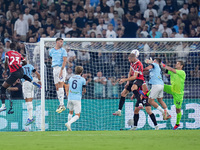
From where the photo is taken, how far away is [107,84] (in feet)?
48.5

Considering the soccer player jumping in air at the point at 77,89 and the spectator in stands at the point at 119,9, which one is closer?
the soccer player jumping in air at the point at 77,89

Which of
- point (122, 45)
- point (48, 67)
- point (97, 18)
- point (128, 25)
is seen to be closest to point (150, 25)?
point (128, 25)

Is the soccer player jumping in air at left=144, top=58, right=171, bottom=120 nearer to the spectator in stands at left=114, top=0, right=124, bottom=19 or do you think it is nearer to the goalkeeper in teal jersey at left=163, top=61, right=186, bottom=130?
the goalkeeper in teal jersey at left=163, top=61, right=186, bottom=130

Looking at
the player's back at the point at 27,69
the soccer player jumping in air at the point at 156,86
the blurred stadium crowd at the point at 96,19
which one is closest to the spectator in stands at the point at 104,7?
the blurred stadium crowd at the point at 96,19

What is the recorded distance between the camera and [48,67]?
15.4 meters

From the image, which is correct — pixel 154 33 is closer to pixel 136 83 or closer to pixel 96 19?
pixel 96 19

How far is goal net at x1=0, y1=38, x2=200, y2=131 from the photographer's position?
14.7 metres

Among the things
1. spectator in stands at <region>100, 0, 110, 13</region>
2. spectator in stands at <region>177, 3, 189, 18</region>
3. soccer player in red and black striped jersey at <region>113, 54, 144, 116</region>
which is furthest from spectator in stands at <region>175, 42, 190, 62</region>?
spectator in stands at <region>100, 0, 110, 13</region>

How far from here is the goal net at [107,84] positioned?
14719 millimetres

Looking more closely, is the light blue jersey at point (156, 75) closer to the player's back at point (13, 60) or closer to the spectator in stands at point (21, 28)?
the player's back at point (13, 60)

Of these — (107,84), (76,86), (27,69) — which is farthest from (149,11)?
(76,86)

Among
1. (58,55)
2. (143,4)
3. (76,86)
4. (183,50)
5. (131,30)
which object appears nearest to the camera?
(76,86)

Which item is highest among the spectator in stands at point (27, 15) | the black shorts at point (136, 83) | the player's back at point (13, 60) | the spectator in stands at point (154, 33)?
the spectator in stands at point (27, 15)

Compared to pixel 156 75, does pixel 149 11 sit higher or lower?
higher
